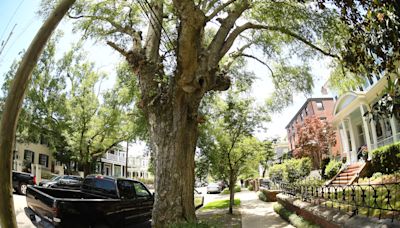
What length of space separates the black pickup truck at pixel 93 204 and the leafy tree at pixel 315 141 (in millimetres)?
27112

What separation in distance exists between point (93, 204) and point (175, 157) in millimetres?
2398

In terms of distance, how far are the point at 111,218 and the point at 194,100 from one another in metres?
3.88

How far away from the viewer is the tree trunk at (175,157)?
7.79m

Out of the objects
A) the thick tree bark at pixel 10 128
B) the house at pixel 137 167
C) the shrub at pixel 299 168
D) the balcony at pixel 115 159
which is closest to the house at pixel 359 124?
the shrub at pixel 299 168

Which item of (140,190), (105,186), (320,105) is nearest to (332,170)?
(140,190)

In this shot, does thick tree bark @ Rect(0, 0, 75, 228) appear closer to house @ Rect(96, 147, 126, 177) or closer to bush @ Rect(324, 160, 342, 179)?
bush @ Rect(324, 160, 342, 179)

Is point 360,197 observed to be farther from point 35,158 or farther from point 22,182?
point 35,158

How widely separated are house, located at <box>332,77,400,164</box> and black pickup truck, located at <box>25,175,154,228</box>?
49.7 feet

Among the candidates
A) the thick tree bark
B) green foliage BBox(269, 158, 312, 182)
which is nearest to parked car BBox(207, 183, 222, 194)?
green foliage BBox(269, 158, 312, 182)

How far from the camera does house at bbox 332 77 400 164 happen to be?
21.0 m

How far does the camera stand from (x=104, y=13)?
1097cm

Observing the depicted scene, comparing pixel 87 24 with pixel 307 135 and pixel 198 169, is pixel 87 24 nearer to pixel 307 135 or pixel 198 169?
pixel 198 169

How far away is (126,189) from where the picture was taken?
1073 centimetres

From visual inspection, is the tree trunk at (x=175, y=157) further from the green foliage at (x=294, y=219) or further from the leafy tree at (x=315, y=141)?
the leafy tree at (x=315, y=141)
